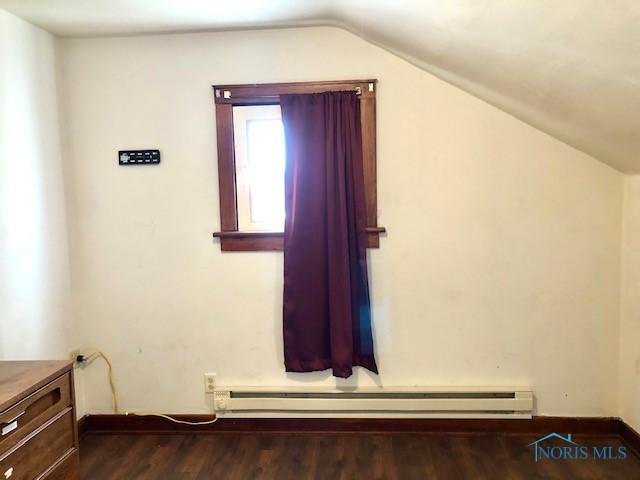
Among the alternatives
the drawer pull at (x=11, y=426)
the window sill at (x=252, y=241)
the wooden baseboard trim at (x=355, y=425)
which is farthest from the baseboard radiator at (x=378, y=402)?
the drawer pull at (x=11, y=426)

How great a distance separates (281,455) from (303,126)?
66.5 inches

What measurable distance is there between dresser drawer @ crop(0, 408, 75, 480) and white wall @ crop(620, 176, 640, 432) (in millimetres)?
2576

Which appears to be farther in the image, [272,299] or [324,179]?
[272,299]

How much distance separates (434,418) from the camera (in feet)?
8.37

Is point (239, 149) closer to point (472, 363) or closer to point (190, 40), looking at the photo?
point (190, 40)

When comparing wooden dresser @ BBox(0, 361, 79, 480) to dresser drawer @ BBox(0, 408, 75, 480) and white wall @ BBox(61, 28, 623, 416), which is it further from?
white wall @ BBox(61, 28, 623, 416)

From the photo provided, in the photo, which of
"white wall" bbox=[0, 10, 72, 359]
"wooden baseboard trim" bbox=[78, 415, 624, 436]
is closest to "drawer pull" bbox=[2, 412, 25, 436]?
"white wall" bbox=[0, 10, 72, 359]

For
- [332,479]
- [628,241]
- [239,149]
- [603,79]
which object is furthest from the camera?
[239,149]

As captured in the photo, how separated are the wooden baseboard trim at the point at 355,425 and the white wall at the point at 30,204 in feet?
1.75

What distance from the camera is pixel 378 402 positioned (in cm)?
254

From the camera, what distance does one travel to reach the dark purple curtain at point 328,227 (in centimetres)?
240

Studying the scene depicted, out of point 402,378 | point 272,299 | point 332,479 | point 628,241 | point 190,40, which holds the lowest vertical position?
point 332,479

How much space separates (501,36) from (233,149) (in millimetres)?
1456

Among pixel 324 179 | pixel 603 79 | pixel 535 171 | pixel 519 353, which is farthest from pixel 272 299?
pixel 603 79
